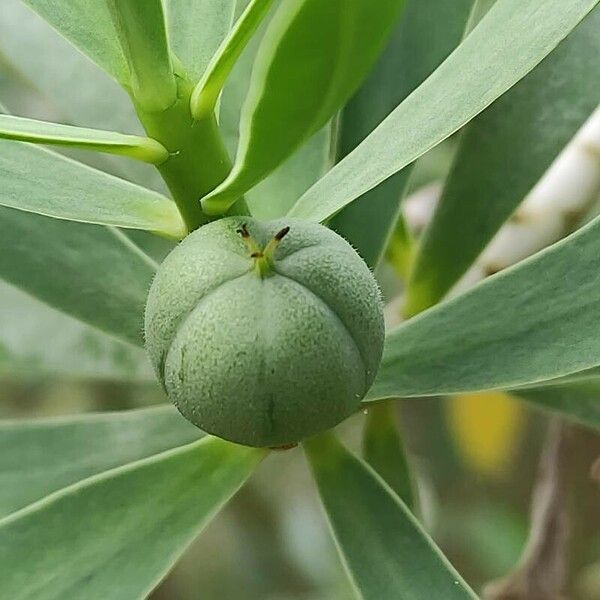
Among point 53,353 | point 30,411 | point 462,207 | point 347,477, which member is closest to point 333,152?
point 462,207

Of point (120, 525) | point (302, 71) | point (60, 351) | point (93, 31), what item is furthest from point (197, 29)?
point (60, 351)

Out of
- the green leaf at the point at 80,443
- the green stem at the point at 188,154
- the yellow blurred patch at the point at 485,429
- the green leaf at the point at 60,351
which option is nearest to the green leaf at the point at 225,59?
the green stem at the point at 188,154

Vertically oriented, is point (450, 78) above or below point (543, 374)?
above

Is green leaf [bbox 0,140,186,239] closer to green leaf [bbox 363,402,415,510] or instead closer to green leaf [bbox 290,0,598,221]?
green leaf [bbox 290,0,598,221]

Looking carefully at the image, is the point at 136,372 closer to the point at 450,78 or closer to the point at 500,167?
the point at 500,167

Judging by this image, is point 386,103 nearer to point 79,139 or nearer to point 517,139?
point 517,139
